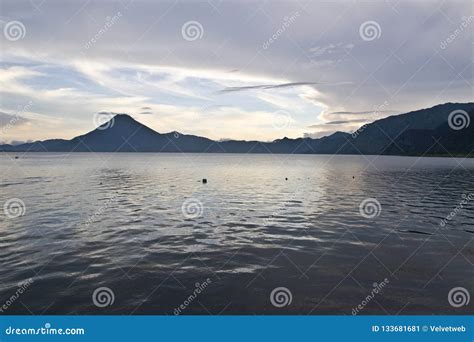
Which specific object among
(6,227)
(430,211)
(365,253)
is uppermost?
(430,211)

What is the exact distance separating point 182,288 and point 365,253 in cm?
1232

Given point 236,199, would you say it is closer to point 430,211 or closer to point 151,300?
point 430,211

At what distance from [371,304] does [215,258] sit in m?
9.08

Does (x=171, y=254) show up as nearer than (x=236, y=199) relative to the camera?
Yes

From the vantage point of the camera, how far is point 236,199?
43594 millimetres

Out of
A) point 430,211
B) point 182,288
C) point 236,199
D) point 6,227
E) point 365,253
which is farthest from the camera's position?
point 236,199

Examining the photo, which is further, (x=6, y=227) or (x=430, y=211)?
(x=430, y=211)

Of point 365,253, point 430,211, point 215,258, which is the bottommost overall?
point 215,258

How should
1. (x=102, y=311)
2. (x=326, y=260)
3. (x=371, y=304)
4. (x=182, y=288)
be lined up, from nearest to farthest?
(x=102, y=311) → (x=371, y=304) → (x=182, y=288) → (x=326, y=260)

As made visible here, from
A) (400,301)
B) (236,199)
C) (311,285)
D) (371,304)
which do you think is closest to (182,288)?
(311,285)

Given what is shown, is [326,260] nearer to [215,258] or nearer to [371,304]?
[371,304]

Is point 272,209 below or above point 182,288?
above

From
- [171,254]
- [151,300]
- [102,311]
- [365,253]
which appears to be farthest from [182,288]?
[365,253]

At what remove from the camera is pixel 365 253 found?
66.3 ft
